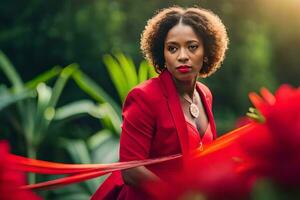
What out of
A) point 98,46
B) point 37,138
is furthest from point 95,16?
point 37,138

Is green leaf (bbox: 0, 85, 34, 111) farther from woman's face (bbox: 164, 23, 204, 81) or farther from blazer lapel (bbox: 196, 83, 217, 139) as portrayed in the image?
woman's face (bbox: 164, 23, 204, 81)

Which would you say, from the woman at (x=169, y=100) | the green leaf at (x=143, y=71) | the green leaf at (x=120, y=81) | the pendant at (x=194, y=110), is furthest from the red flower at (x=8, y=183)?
the green leaf at (x=120, y=81)

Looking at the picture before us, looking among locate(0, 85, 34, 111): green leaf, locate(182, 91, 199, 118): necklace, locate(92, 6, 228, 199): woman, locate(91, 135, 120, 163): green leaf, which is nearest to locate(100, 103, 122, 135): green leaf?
locate(91, 135, 120, 163): green leaf

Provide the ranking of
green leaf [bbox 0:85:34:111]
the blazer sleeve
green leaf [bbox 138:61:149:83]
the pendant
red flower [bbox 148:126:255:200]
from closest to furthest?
red flower [bbox 148:126:255:200], the blazer sleeve, the pendant, green leaf [bbox 138:61:149:83], green leaf [bbox 0:85:34:111]

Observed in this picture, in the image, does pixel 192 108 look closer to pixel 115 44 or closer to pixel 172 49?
pixel 172 49

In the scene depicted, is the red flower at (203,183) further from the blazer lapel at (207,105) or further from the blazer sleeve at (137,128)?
the blazer lapel at (207,105)

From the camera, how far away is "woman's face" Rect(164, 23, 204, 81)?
2430 millimetres

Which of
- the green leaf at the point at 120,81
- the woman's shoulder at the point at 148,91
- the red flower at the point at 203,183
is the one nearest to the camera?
the red flower at the point at 203,183

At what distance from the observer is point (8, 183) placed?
79 cm

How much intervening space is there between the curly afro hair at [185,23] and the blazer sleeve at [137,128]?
0.31 meters

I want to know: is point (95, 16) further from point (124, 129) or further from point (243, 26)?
point (124, 129)

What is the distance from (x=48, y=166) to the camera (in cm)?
167

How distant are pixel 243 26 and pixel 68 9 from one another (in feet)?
12.2

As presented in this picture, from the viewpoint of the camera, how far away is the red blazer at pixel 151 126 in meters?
2.24
